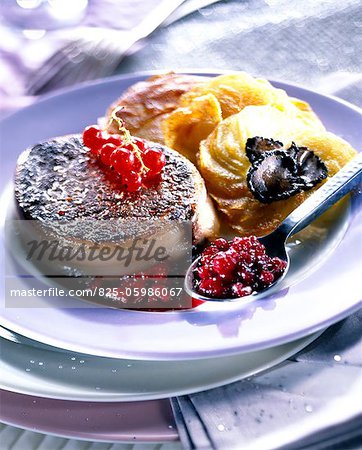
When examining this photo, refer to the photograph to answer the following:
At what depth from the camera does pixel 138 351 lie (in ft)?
3.93

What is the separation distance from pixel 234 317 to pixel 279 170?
16.3 inches

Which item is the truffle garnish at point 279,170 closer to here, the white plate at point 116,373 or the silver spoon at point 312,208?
the silver spoon at point 312,208

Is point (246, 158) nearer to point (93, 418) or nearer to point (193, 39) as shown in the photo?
point (93, 418)

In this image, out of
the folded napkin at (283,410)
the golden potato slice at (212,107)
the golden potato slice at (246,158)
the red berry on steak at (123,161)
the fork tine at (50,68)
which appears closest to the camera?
the folded napkin at (283,410)

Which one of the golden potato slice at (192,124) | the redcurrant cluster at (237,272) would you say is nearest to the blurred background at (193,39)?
the golden potato slice at (192,124)

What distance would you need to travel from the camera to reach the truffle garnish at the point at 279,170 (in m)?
1.53

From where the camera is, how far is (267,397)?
4.02 ft

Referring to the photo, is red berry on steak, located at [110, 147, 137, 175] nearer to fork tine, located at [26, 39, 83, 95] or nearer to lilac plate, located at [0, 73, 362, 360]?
lilac plate, located at [0, 73, 362, 360]

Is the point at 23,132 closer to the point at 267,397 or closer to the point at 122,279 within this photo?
the point at 122,279

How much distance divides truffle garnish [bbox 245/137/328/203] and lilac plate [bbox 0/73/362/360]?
109 millimetres

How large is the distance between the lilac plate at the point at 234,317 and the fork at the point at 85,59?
3.69 feet

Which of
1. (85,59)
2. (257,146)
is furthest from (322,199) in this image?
(85,59)

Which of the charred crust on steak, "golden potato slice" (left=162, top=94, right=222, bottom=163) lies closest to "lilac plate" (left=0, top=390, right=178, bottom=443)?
the charred crust on steak

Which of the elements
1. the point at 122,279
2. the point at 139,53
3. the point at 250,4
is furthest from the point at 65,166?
the point at 250,4
